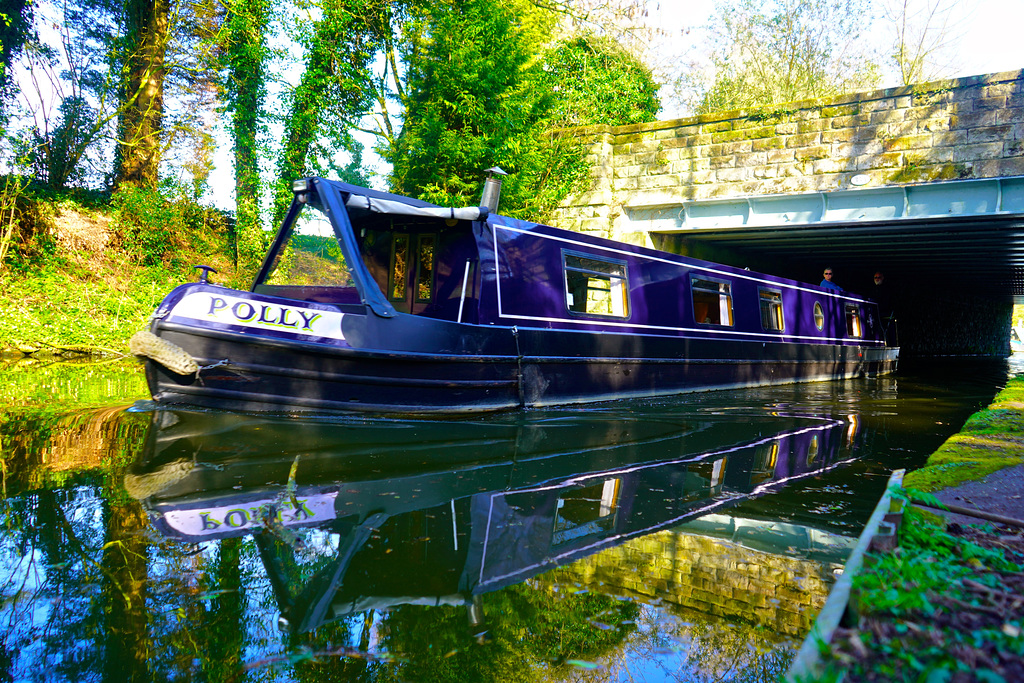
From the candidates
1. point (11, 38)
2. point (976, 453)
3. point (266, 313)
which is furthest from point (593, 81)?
point (976, 453)

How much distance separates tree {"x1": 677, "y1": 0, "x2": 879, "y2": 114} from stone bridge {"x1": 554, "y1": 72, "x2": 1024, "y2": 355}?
7.76 metres

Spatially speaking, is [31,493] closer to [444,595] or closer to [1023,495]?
[444,595]

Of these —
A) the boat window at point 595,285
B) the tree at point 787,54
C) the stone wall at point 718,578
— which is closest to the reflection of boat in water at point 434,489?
the stone wall at point 718,578

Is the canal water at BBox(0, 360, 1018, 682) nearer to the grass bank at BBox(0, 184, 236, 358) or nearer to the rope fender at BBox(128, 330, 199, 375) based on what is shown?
the rope fender at BBox(128, 330, 199, 375)

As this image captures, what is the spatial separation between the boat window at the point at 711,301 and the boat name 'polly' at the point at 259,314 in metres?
5.64

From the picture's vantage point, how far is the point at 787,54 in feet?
74.3

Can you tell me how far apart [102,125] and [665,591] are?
57.0 feet

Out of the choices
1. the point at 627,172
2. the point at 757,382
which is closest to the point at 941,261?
the point at 627,172

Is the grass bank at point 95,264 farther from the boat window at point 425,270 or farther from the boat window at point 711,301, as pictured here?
the boat window at point 711,301

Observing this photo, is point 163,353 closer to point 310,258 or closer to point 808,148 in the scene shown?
point 310,258

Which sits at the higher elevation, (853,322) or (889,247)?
(889,247)

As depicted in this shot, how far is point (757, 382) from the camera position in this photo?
11.0 metres

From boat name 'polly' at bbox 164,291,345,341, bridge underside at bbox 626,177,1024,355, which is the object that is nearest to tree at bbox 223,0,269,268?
bridge underside at bbox 626,177,1024,355

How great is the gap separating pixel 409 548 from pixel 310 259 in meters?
4.23
